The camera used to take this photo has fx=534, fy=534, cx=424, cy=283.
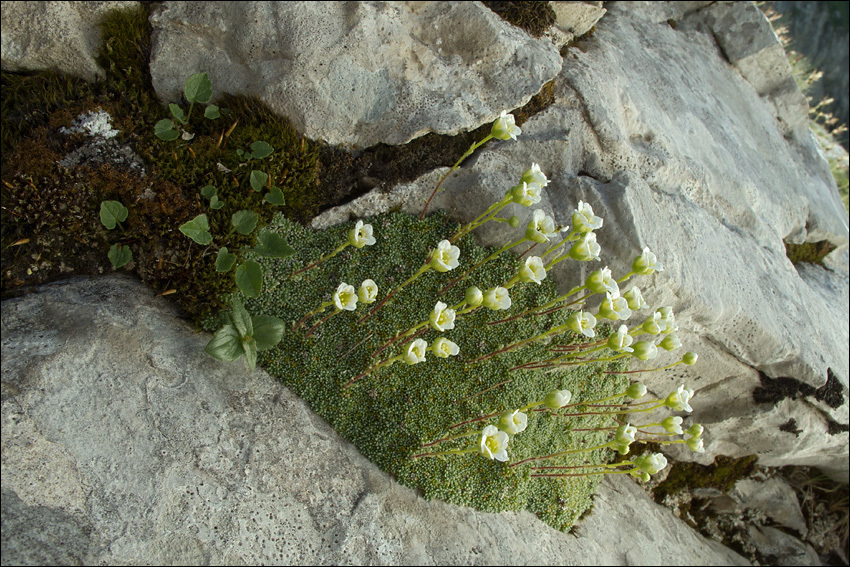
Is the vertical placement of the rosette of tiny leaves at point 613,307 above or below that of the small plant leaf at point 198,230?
above

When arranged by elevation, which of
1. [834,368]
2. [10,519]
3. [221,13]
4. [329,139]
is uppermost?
[221,13]

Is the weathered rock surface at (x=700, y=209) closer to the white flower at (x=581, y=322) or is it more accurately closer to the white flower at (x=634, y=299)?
the white flower at (x=634, y=299)

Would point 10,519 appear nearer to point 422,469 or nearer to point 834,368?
point 422,469

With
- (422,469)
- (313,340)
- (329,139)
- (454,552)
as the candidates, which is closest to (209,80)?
(329,139)

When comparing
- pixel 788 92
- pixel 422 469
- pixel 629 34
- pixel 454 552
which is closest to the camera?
pixel 454 552

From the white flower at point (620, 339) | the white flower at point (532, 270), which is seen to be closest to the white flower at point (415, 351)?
the white flower at point (532, 270)

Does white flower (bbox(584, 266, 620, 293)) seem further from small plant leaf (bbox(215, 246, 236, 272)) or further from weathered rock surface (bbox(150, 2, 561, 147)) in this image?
small plant leaf (bbox(215, 246, 236, 272))
